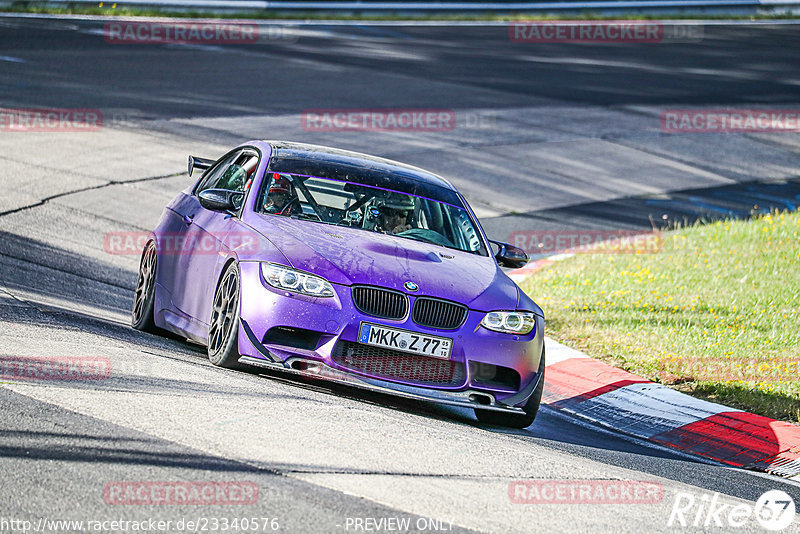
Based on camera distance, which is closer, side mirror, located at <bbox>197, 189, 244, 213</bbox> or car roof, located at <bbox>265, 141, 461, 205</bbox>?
side mirror, located at <bbox>197, 189, 244, 213</bbox>

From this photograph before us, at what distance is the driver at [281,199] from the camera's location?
8.11 metres

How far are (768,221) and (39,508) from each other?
12.9 m

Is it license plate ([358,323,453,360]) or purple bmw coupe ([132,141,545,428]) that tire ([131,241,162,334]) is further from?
license plate ([358,323,453,360])

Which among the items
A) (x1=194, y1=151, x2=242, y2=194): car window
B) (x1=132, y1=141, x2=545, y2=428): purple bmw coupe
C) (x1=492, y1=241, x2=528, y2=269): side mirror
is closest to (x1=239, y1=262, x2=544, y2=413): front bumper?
(x1=132, y1=141, x2=545, y2=428): purple bmw coupe

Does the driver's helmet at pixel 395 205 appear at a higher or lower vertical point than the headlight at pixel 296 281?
higher

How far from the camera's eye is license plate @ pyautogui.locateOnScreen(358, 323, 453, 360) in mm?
6922

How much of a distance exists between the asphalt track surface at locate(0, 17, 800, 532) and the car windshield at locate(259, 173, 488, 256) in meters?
1.21

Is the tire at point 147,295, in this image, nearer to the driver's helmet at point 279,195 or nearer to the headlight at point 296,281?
the driver's helmet at point 279,195

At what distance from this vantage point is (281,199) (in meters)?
→ 8.20

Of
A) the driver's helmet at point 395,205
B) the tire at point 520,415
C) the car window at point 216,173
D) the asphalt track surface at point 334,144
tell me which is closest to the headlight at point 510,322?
the tire at point 520,415

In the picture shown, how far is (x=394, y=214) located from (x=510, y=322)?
140 centimetres

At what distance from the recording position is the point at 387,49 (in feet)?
95.9

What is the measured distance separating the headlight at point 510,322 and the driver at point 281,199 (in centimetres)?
170

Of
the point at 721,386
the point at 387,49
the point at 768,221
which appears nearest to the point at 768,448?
the point at 721,386
